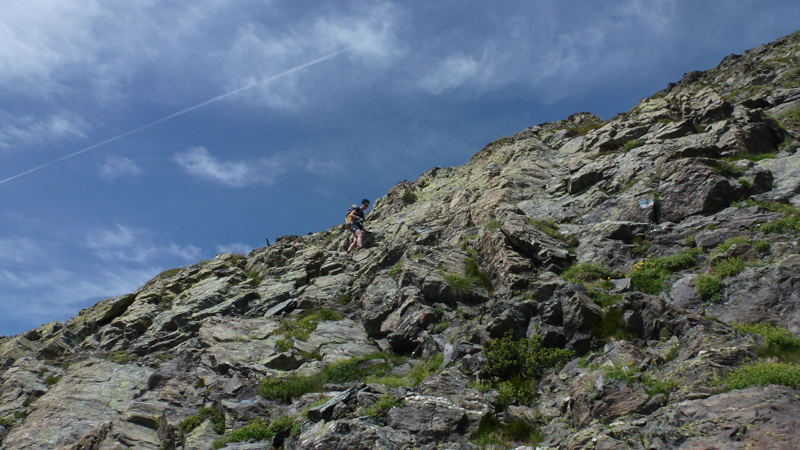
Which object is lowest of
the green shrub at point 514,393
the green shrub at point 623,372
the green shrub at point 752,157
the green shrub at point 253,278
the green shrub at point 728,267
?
the green shrub at point 623,372

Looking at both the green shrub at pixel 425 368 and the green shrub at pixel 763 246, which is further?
the green shrub at pixel 425 368

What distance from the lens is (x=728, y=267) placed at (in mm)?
12547

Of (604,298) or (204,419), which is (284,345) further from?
(604,298)

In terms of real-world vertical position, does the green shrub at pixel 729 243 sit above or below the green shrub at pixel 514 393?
above

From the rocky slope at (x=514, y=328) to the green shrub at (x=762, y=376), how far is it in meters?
0.03

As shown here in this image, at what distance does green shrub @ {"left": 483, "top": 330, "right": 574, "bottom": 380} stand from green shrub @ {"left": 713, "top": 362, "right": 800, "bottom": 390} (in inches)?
149

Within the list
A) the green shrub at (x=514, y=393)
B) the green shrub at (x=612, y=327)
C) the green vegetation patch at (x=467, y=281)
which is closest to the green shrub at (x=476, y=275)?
the green vegetation patch at (x=467, y=281)

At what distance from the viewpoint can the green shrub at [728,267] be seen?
12383mm

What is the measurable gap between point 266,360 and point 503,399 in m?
8.65

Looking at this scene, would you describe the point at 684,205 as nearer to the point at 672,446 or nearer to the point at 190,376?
the point at 672,446

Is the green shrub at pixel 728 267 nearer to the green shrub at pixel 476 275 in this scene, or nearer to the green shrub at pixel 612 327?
the green shrub at pixel 612 327

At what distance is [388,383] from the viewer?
1345cm

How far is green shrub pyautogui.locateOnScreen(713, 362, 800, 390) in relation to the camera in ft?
26.5

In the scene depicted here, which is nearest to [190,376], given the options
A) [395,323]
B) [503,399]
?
[395,323]
